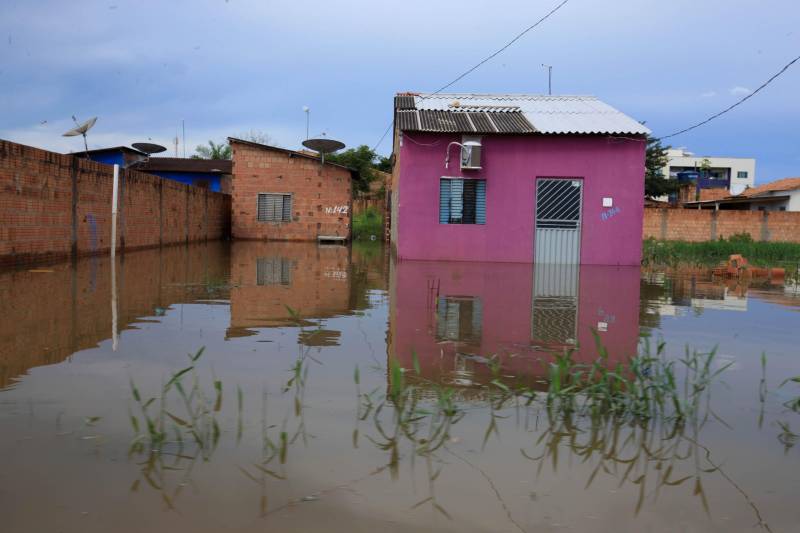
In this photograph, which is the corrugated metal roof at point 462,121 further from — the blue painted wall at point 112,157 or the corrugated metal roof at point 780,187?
the corrugated metal roof at point 780,187

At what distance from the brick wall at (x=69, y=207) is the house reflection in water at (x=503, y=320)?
6.23m

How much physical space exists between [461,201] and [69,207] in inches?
329

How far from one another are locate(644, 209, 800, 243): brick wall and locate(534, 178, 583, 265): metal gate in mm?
14456

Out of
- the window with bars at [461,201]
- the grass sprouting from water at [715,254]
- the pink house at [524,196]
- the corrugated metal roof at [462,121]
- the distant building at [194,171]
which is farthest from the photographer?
the distant building at [194,171]

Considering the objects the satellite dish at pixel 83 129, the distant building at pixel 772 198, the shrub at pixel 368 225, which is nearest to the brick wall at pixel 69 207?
the satellite dish at pixel 83 129

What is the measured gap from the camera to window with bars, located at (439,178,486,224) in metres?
15.4

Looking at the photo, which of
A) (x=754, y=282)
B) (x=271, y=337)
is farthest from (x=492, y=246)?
(x=271, y=337)

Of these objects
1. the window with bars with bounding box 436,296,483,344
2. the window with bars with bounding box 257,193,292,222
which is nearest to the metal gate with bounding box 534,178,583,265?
the window with bars with bounding box 436,296,483,344

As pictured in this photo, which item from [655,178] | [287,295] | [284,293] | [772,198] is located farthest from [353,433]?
[655,178]

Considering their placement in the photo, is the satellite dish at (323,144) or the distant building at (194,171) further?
the distant building at (194,171)

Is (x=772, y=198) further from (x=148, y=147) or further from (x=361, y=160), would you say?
(x=148, y=147)

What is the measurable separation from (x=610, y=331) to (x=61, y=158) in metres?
10.5

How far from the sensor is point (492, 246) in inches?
605

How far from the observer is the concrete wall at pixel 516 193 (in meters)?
15.2
